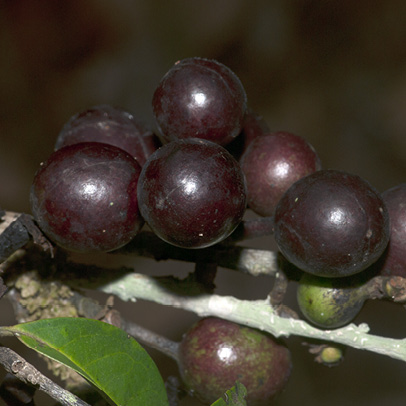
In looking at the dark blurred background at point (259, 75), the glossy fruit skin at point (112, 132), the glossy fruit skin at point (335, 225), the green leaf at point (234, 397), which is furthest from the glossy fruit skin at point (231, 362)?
the dark blurred background at point (259, 75)

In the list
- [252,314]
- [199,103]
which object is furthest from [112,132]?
[252,314]

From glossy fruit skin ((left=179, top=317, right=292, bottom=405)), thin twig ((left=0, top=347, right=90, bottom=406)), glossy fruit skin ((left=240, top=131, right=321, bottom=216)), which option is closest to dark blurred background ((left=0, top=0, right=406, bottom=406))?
glossy fruit skin ((left=179, top=317, right=292, bottom=405))

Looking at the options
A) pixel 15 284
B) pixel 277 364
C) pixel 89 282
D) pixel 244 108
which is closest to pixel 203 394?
pixel 277 364

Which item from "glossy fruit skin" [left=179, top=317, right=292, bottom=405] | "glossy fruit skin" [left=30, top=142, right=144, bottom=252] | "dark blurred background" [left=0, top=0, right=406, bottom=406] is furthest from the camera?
"dark blurred background" [left=0, top=0, right=406, bottom=406]

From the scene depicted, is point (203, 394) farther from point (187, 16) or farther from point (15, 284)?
point (187, 16)

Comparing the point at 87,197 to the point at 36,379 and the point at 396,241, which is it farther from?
the point at 396,241

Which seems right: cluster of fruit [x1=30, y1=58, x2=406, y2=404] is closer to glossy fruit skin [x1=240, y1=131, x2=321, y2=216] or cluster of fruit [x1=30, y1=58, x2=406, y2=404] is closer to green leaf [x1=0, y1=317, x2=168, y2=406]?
glossy fruit skin [x1=240, y1=131, x2=321, y2=216]

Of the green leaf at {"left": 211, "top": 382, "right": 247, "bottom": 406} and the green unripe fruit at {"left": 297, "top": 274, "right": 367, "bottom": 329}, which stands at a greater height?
the green unripe fruit at {"left": 297, "top": 274, "right": 367, "bottom": 329}
